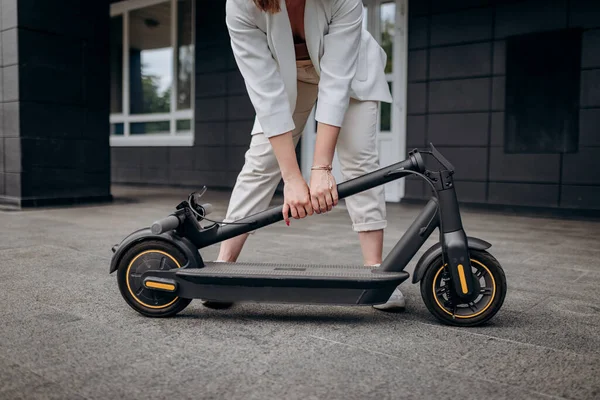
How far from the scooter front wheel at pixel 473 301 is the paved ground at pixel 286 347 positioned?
0.16 feet

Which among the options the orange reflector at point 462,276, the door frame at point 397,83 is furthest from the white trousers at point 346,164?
the door frame at point 397,83

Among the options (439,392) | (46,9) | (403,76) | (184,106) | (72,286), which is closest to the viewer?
(439,392)

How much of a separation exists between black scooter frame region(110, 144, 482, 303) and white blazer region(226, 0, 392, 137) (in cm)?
24

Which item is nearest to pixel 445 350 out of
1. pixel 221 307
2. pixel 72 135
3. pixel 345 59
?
pixel 221 307

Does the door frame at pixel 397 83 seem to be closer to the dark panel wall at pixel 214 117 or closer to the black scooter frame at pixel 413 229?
the dark panel wall at pixel 214 117

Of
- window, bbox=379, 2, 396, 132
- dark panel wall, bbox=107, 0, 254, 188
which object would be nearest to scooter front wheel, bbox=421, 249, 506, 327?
window, bbox=379, 2, 396, 132

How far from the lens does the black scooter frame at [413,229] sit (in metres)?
1.68

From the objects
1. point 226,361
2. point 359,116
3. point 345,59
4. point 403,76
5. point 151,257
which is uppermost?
point 403,76

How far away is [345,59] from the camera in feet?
5.83

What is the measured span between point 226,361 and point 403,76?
212 inches

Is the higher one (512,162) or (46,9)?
(46,9)

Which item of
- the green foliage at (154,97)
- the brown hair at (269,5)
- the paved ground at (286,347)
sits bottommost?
the paved ground at (286,347)

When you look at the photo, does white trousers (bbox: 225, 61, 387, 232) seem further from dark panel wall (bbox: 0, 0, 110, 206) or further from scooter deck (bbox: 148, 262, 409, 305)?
dark panel wall (bbox: 0, 0, 110, 206)

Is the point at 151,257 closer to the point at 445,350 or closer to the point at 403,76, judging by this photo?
the point at 445,350
